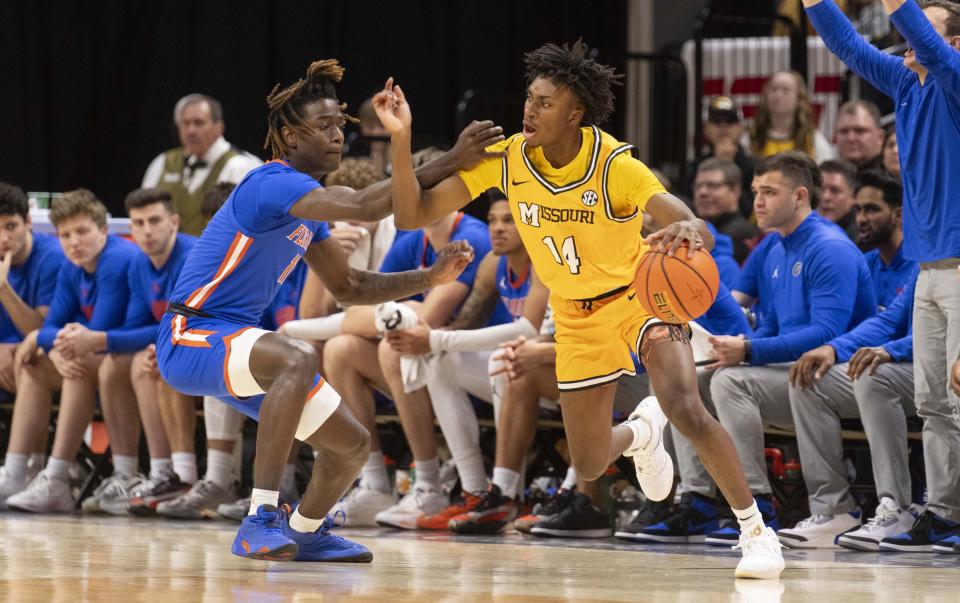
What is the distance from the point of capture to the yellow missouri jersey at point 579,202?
4559mm

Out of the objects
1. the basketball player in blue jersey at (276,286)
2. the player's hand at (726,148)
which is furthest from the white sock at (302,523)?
the player's hand at (726,148)

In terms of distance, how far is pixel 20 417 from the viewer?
7.48 metres

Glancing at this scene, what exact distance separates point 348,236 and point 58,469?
2011mm

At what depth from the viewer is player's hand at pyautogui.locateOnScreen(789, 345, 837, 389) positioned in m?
5.58

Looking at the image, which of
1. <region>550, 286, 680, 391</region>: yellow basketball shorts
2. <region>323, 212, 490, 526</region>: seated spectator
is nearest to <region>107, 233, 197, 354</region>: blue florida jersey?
<region>323, 212, 490, 526</region>: seated spectator

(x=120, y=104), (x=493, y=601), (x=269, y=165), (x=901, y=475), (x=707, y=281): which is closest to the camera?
(x=493, y=601)

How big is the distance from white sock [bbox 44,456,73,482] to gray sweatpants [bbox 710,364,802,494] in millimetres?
3493

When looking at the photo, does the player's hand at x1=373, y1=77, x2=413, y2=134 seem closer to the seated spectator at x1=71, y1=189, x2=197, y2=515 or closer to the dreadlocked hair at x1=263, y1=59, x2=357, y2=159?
the dreadlocked hair at x1=263, y1=59, x2=357, y2=159

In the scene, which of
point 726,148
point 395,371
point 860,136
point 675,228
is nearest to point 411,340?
point 395,371

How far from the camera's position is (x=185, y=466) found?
7.04m

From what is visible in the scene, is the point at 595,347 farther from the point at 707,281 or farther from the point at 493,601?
the point at 493,601

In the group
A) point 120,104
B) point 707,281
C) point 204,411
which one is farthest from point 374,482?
point 120,104

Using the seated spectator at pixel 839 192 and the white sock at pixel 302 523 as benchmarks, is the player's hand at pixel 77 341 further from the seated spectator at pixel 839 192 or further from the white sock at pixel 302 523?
the seated spectator at pixel 839 192

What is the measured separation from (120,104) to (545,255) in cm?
601
